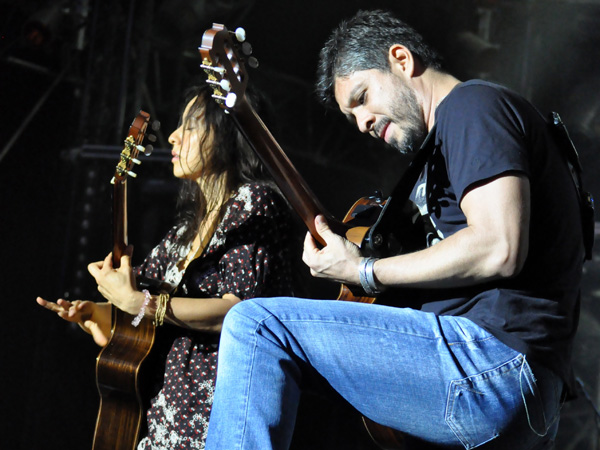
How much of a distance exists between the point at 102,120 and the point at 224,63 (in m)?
2.10

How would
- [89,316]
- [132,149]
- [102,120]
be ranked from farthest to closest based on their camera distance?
1. [102,120]
2. [89,316]
3. [132,149]

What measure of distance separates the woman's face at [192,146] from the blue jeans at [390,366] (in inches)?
47.0

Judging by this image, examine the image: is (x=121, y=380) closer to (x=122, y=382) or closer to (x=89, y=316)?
(x=122, y=382)

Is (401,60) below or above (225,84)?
above

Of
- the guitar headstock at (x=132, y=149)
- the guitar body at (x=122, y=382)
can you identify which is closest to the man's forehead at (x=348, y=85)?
the guitar headstock at (x=132, y=149)

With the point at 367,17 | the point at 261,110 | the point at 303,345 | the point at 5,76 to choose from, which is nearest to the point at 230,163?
the point at 261,110

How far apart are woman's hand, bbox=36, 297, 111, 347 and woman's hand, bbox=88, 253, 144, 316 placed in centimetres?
26

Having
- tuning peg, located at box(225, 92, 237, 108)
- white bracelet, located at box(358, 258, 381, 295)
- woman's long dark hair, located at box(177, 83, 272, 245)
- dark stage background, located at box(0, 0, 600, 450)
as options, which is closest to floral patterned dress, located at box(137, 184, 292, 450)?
woman's long dark hair, located at box(177, 83, 272, 245)

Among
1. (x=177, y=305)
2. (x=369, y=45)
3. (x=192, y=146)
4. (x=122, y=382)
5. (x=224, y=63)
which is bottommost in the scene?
(x=122, y=382)

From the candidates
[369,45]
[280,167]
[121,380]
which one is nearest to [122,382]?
[121,380]

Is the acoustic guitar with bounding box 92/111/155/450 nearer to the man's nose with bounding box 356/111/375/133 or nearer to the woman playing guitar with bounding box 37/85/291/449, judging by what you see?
the woman playing guitar with bounding box 37/85/291/449

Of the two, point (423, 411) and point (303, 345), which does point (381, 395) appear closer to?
point (423, 411)

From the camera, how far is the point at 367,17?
82.2 inches

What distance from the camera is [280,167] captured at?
1990 mm
